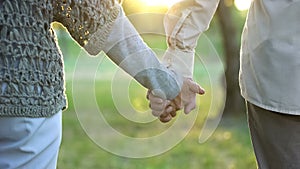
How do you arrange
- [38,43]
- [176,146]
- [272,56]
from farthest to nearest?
[176,146]
[272,56]
[38,43]

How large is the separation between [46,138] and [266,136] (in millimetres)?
652

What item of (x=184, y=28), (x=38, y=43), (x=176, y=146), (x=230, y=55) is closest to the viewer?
(x=38, y=43)

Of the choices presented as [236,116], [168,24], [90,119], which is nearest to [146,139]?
[90,119]

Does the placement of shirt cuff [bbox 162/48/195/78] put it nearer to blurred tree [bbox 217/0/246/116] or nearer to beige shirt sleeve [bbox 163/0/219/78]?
beige shirt sleeve [bbox 163/0/219/78]

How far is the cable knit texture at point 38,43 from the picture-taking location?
5.31ft

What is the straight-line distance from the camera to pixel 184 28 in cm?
216

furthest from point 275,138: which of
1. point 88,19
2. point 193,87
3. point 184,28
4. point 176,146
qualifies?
point 176,146

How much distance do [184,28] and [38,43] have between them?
64 centimetres

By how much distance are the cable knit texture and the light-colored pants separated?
2 centimetres

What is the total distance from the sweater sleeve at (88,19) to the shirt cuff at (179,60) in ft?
1.54

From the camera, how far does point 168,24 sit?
2.21 meters

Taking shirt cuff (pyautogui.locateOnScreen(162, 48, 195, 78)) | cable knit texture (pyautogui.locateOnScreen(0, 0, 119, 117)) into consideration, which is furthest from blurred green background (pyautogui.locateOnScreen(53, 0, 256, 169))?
cable knit texture (pyautogui.locateOnScreen(0, 0, 119, 117))

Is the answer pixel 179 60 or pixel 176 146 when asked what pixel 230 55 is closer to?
pixel 176 146

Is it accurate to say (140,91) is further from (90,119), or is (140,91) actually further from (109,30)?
(109,30)
